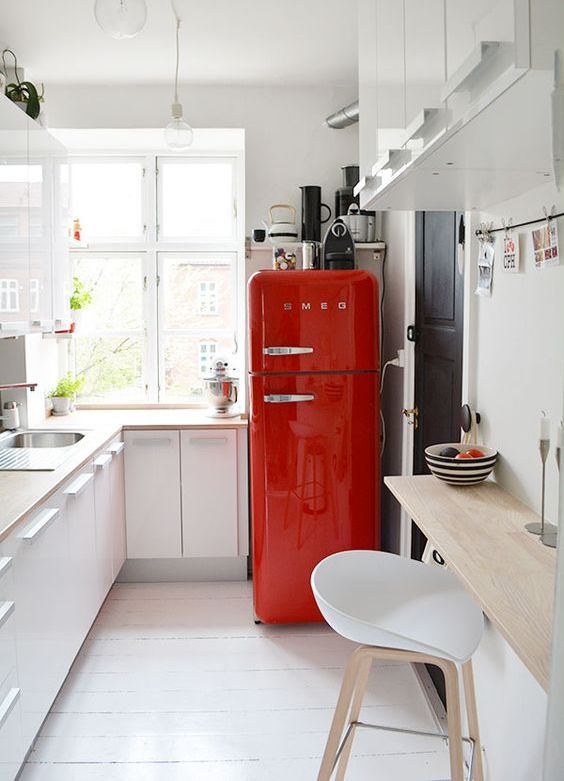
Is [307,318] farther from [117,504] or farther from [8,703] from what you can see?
[8,703]

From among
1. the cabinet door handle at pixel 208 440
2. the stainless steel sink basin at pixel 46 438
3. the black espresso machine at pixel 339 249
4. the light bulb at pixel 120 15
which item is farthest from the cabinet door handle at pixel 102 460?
the light bulb at pixel 120 15

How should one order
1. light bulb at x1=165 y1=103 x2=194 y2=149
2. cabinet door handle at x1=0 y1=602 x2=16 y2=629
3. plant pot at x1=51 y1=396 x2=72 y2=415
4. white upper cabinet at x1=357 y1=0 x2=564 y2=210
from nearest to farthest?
white upper cabinet at x1=357 y1=0 x2=564 y2=210
cabinet door handle at x1=0 y1=602 x2=16 y2=629
light bulb at x1=165 y1=103 x2=194 y2=149
plant pot at x1=51 y1=396 x2=72 y2=415

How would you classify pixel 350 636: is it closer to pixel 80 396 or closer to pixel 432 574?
pixel 432 574

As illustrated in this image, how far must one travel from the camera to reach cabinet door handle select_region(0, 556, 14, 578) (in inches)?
77.8

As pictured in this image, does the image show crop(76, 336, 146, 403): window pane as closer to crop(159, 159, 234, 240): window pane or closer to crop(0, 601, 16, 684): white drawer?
crop(159, 159, 234, 240): window pane

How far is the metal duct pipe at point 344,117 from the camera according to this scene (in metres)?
3.66

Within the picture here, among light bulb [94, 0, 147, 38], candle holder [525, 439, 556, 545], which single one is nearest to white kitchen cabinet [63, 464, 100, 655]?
light bulb [94, 0, 147, 38]

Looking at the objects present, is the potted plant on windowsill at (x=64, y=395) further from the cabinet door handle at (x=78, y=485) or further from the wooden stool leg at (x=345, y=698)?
the wooden stool leg at (x=345, y=698)

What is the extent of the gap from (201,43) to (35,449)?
1.92 m

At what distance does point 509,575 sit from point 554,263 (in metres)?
0.71

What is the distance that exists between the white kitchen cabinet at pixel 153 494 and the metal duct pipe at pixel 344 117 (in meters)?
1.78

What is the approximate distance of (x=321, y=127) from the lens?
3.89 meters

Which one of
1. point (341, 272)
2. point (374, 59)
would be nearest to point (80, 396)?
point (341, 272)

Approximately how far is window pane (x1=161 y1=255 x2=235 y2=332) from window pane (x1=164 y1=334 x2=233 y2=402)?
0.23 ft
